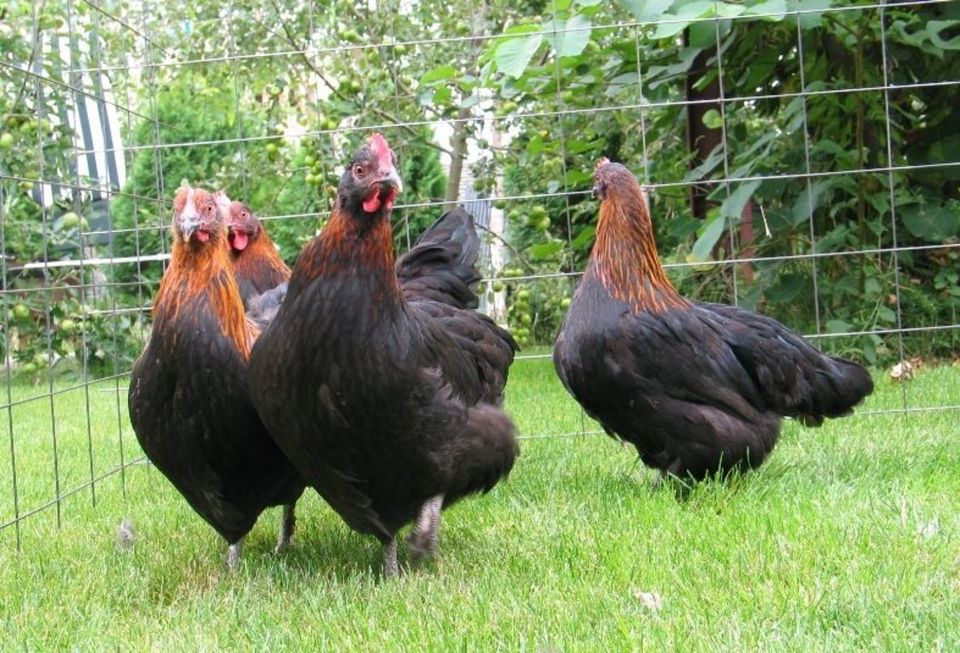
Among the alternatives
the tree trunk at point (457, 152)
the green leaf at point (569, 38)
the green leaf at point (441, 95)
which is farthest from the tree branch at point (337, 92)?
the green leaf at point (569, 38)

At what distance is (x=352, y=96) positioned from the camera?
679 centimetres

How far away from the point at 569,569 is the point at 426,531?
0.61 meters

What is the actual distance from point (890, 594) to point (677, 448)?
1626 millimetres

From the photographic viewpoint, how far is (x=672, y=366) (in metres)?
4.30

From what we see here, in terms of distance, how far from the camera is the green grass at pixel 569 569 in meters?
2.60

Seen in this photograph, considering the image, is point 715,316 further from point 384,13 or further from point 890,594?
point 384,13

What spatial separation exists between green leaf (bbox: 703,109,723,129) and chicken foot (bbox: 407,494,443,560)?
4364mm

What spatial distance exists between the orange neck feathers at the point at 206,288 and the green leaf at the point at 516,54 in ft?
6.88

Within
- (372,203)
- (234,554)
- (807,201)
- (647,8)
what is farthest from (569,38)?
(234,554)

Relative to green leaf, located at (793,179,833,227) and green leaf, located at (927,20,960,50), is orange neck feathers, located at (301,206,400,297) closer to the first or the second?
green leaf, located at (793,179,833,227)

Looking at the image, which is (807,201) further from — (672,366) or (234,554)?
(234,554)

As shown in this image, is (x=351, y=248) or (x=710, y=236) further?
(x=710, y=236)

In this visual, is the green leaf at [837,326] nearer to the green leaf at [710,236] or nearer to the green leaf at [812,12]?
the green leaf at [710,236]

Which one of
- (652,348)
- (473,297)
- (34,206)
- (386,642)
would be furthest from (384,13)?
(386,642)
